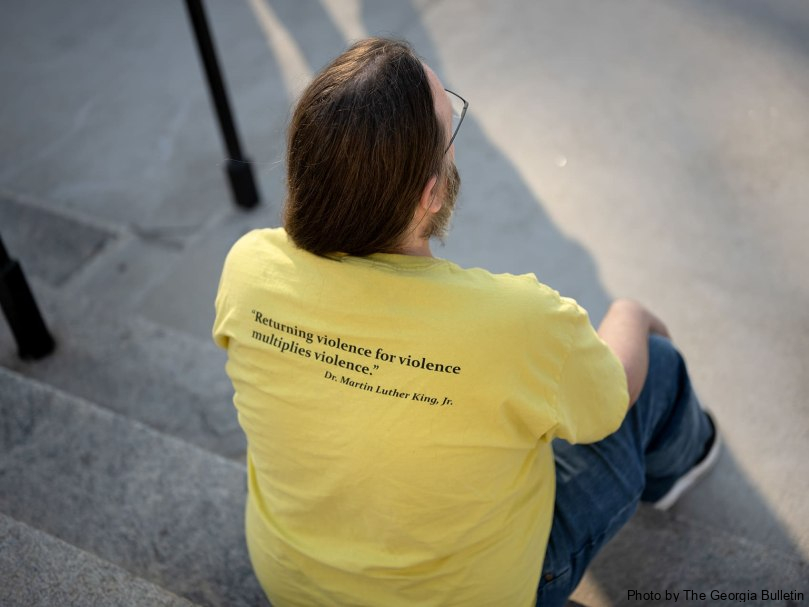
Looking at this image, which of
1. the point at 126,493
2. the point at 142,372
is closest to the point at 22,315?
the point at 142,372

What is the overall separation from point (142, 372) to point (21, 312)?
0.33 metres

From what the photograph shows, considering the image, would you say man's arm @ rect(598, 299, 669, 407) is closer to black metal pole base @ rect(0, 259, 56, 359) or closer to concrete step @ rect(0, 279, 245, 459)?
concrete step @ rect(0, 279, 245, 459)

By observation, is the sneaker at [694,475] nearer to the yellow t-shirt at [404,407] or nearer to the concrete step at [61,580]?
the yellow t-shirt at [404,407]

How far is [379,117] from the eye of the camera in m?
1.07

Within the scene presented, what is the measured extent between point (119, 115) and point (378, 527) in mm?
2504

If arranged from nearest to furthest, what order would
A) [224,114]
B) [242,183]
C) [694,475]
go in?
[694,475] < [224,114] < [242,183]

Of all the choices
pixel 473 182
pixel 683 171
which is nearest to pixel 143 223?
pixel 473 182

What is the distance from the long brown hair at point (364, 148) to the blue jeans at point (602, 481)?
552 millimetres

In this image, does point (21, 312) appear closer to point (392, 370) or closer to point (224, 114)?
point (224, 114)

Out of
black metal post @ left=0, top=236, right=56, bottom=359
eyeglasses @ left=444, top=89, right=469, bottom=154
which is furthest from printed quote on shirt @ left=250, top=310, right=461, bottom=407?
black metal post @ left=0, top=236, right=56, bottom=359

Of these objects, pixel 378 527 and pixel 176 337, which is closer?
pixel 378 527

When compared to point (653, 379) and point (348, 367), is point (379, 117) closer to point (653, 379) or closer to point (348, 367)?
point (348, 367)

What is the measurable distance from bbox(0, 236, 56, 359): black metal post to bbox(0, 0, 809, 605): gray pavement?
0.72 feet

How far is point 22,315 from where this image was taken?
2.12m
